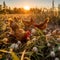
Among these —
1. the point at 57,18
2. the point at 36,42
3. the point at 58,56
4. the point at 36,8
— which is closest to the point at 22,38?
the point at 36,42

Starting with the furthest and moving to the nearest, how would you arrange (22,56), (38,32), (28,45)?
(38,32) → (28,45) → (22,56)

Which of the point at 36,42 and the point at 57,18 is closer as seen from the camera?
the point at 36,42

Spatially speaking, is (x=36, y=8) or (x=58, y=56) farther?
(x=36, y=8)

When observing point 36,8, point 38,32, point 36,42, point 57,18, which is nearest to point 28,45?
point 36,42

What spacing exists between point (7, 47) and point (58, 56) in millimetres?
197

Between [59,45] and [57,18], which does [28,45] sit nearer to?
[59,45]

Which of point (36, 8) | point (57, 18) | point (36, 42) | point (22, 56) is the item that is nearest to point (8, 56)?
point (22, 56)

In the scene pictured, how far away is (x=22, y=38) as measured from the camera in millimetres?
1062

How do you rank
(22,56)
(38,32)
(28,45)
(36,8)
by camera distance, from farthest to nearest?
(36,8)
(38,32)
(28,45)
(22,56)

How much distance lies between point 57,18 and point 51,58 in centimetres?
354

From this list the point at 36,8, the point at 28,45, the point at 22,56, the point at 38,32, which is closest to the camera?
the point at 22,56

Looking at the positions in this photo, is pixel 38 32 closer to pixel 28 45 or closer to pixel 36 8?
pixel 28 45

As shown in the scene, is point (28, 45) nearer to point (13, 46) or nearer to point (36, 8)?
point (13, 46)

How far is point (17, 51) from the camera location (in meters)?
0.99
